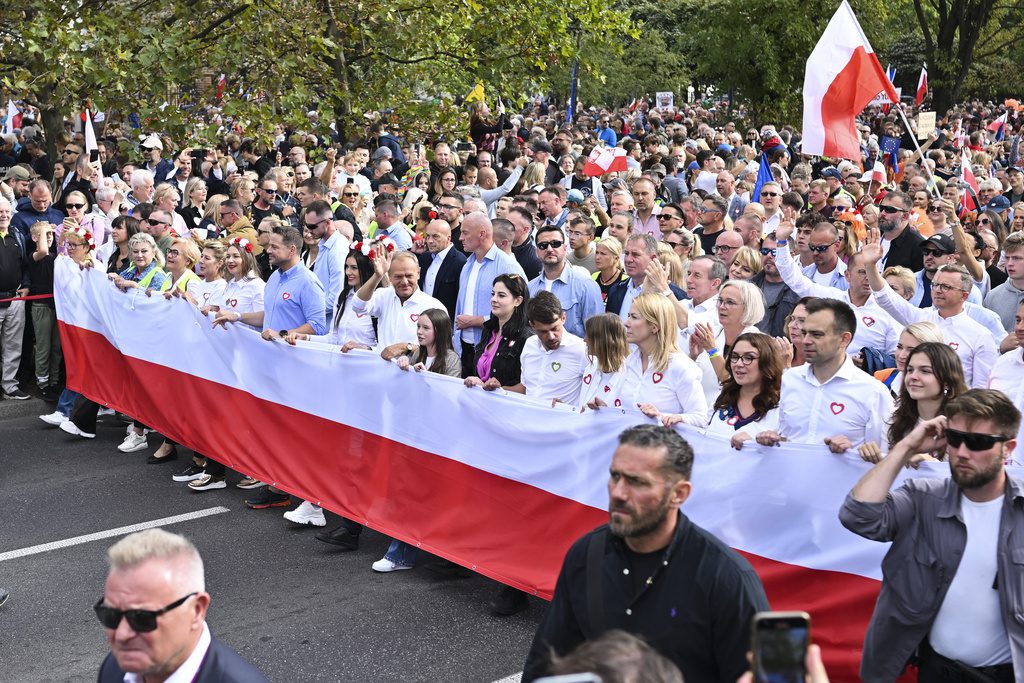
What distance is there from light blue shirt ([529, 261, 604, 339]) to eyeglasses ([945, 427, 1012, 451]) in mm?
4399

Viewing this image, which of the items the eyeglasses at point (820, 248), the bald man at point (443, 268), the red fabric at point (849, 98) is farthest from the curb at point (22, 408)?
the red fabric at point (849, 98)

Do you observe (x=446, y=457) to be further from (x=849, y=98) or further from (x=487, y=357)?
(x=849, y=98)

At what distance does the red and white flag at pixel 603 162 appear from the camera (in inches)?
592

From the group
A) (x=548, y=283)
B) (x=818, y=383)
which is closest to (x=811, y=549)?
(x=818, y=383)

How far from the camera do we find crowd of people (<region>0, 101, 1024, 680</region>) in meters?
6.03

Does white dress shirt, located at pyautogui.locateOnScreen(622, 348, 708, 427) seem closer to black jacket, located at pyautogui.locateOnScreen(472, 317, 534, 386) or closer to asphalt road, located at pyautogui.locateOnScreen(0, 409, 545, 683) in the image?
black jacket, located at pyautogui.locateOnScreen(472, 317, 534, 386)

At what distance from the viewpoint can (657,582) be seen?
11.3 ft

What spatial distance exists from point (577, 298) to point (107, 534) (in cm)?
359

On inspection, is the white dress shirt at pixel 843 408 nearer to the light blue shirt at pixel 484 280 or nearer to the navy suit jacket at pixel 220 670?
the navy suit jacket at pixel 220 670

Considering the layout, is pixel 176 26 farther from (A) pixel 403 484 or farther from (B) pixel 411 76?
(A) pixel 403 484

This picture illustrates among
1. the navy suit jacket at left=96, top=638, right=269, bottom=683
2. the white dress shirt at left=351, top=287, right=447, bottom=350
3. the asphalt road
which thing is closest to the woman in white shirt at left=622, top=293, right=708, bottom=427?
the asphalt road

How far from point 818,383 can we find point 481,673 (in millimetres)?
2166

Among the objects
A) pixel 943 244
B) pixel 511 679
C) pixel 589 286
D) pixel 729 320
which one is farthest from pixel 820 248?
pixel 511 679

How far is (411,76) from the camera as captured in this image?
1775 centimetres
